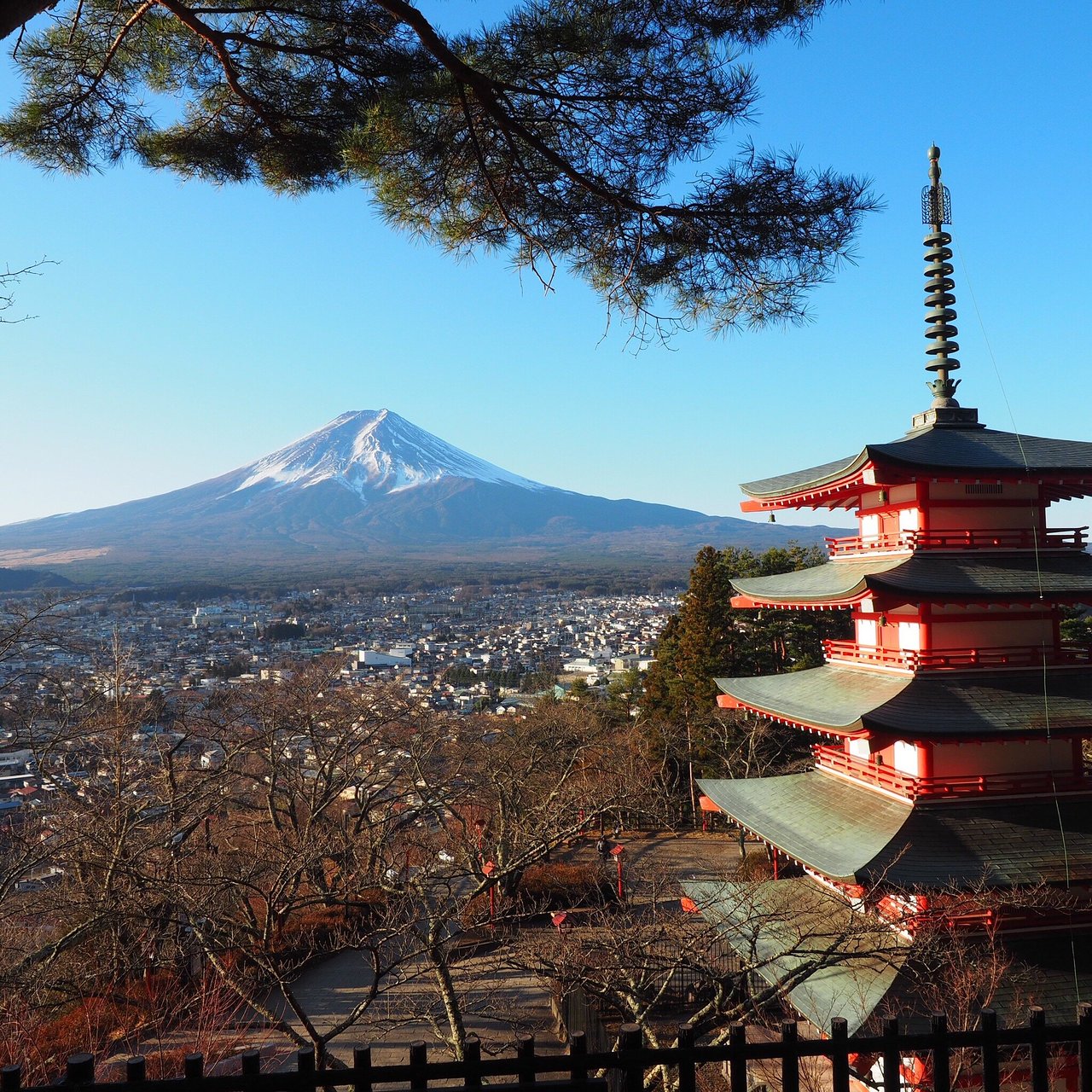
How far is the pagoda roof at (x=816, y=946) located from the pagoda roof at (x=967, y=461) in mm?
3765

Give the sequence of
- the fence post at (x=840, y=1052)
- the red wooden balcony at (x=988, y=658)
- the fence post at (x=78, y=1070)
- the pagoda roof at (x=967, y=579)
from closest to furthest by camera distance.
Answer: the fence post at (x=78, y=1070) < the fence post at (x=840, y=1052) < the pagoda roof at (x=967, y=579) < the red wooden balcony at (x=988, y=658)

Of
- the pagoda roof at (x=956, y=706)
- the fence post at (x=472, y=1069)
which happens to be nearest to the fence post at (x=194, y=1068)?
the fence post at (x=472, y=1069)

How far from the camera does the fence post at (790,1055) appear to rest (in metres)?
2.34

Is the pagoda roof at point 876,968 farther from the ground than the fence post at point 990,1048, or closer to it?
closer to it

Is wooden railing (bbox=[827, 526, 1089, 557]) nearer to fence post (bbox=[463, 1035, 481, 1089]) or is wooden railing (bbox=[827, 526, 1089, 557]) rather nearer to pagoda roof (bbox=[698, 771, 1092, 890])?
pagoda roof (bbox=[698, 771, 1092, 890])

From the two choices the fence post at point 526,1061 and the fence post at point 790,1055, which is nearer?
the fence post at point 526,1061

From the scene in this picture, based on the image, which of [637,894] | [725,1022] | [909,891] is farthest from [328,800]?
[909,891]

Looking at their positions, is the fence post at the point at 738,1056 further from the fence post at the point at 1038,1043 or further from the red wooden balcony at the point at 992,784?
the red wooden balcony at the point at 992,784

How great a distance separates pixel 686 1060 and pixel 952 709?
5.89 meters

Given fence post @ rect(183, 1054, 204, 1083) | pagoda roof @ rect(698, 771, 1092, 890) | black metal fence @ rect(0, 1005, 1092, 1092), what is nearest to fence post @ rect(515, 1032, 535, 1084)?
black metal fence @ rect(0, 1005, 1092, 1092)

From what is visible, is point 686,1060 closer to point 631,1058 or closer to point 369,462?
point 631,1058

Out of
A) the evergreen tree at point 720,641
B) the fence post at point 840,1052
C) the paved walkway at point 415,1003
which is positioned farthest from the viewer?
the evergreen tree at point 720,641

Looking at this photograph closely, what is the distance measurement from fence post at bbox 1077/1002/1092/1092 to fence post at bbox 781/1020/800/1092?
815mm

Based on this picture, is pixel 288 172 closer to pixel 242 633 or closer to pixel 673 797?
pixel 673 797
